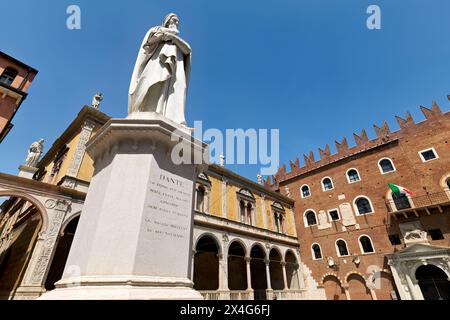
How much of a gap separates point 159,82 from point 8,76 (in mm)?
19940

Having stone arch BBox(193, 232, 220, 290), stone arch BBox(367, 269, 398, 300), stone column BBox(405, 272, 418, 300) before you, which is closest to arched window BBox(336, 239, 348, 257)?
stone arch BBox(367, 269, 398, 300)

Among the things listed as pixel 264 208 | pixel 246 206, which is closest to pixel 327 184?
pixel 264 208

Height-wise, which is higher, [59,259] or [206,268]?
[59,259]

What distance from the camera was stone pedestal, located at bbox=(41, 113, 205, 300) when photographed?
1.99m

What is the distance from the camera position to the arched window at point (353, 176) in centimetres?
1988

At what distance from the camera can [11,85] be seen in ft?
51.9

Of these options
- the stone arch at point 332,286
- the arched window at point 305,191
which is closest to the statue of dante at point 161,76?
the stone arch at point 332,286

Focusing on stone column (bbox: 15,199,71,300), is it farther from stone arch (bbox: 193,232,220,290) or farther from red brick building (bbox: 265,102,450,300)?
red brick building (bbox: 265,102,450,300)

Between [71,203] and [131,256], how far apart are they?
9.89 metres

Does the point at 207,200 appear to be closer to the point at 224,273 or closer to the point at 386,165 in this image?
the point at 224,273

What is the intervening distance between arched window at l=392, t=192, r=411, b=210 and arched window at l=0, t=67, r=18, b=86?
29.4 m

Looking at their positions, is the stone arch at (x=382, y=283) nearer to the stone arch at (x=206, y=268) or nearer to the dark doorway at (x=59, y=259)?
the stone arch at (x=206, y=268)
